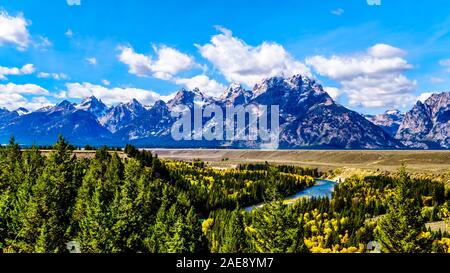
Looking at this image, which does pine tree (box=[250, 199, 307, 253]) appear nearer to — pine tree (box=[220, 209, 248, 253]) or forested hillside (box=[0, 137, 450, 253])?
forested hillside (box=[0, 137, 450, 253])

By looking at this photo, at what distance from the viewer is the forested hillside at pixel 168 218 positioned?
181ft

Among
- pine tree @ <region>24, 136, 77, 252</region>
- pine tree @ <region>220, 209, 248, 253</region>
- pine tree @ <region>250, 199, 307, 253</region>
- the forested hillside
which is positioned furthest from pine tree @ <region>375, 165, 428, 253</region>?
pine tree @ <region>24, 136, 77, 252</region>

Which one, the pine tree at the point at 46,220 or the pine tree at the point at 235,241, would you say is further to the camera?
the pine tree at the point at 235,241

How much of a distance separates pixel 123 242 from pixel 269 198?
101 ft

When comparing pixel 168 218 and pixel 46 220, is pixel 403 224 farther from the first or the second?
pixel 46 220

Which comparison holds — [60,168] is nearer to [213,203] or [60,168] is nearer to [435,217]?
[213,203]

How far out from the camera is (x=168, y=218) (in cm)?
7519

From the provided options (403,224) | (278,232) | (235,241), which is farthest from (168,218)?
(403,224)

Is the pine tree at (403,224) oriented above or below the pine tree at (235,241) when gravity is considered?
above

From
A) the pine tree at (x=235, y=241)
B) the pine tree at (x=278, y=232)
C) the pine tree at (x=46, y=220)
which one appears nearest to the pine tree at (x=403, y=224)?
the pine tree at (x=278, y=232)

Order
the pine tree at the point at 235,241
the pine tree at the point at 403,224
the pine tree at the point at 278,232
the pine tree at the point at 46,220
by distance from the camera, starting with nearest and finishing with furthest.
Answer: the pine tree at the point at 403,224 < the pine tree at the point at 278,232 < the pine tree at the point at 46,220 < the pine tree at the point at 235,241

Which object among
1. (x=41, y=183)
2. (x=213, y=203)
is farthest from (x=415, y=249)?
(x=213, y=203)

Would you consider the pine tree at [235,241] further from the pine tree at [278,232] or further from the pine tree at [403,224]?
the pine tree at [403,224]

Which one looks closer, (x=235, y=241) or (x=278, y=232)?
(x=278, y=232)
